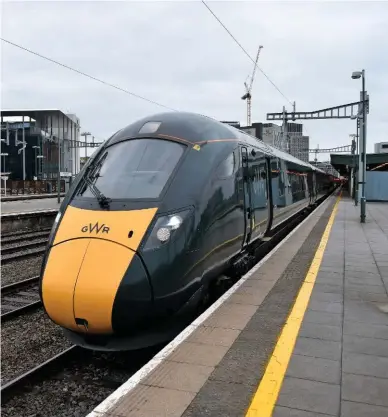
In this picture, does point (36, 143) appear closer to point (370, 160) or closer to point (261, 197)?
point (370, 160)

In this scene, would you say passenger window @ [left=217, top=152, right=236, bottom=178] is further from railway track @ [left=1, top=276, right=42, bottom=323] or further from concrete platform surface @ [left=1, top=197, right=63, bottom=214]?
concrete platform surface @ [left=1, top=197, right=63, bottom=214]

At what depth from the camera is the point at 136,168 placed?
18.5ft

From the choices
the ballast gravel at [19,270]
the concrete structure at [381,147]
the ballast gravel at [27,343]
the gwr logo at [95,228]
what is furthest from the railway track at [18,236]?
the concrete structure at [381,147]

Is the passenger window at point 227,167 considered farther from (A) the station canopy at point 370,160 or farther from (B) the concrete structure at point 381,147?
(B) the concrete structure at point 381,147

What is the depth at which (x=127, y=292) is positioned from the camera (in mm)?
4398

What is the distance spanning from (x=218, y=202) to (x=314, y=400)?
2866mm

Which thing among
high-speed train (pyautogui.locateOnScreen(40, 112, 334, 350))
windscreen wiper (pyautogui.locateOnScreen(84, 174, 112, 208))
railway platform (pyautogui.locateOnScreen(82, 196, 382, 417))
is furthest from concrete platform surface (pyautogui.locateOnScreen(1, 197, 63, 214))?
railway platform (pyautogui.locateOnScreen(82, 196, 382, 417))

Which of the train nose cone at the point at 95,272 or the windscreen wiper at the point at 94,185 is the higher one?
the windscreen wiper at the point at 94,185

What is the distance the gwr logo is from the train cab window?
538mm

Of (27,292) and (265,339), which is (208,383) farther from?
(27,292)

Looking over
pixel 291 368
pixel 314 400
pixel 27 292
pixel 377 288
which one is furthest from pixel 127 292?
pixel 27 292

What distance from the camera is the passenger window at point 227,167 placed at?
596 cm

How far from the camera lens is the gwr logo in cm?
480

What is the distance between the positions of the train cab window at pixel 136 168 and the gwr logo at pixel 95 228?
1.77 feet
